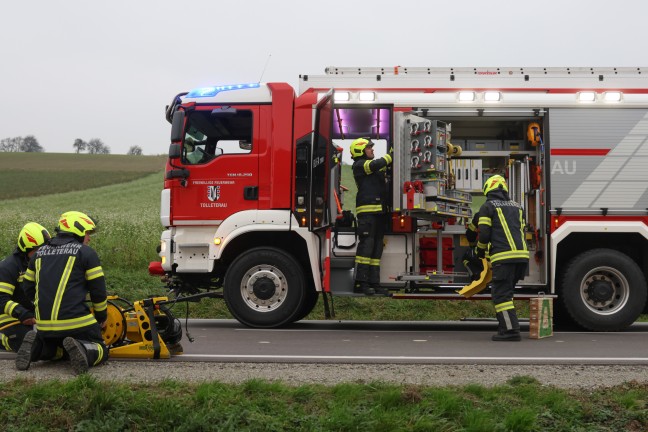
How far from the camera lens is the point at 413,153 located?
10148 mm

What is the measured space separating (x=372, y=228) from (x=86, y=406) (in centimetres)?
537

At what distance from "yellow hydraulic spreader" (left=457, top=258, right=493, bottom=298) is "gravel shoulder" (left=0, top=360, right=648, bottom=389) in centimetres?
290

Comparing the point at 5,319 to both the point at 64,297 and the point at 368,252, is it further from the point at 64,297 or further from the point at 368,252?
the point at 368,252

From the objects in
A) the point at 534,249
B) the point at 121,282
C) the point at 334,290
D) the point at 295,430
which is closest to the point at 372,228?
the point at 334,290

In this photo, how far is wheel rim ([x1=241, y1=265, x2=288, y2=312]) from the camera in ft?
33.4

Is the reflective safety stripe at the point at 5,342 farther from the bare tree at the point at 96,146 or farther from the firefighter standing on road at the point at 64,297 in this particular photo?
the bare tree at the point at 96,146

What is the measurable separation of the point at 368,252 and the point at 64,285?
4223mm

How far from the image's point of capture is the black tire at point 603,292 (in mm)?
10141

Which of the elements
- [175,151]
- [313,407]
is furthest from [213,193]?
[313,407]

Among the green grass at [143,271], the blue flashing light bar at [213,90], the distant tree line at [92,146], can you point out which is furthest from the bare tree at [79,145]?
the blue flashing light bar at [213,90]

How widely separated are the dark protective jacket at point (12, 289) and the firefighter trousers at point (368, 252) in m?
4.03

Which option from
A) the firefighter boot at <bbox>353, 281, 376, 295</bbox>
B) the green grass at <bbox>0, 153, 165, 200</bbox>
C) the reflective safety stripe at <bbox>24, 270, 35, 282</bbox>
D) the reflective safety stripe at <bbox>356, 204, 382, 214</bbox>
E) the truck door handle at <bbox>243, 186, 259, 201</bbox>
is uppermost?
the green grass at <bbox>0, 153, 165, 200</bbox>

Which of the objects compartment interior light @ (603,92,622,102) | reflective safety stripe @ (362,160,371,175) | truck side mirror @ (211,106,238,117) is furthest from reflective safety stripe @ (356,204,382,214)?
compartment interior light @ (603,92,622,102)

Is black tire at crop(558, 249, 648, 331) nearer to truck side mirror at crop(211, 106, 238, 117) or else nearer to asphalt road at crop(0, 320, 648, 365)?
asphalt road at crop(0, 320, 648, 365)
